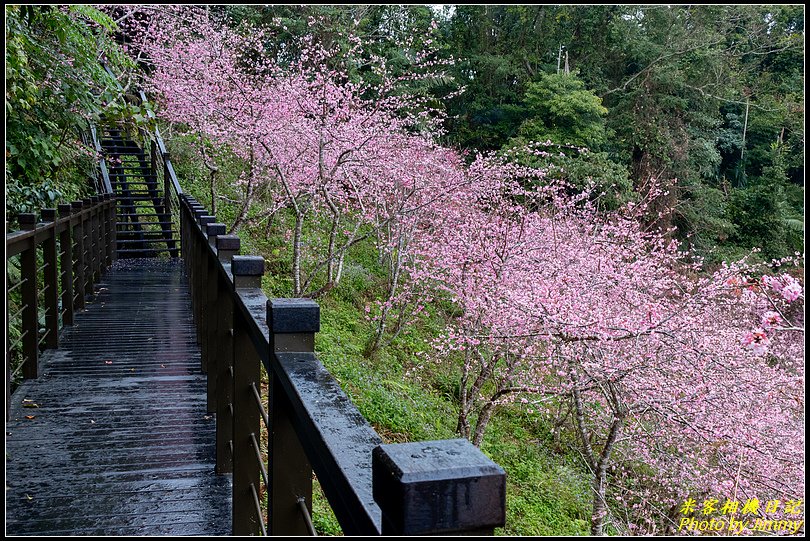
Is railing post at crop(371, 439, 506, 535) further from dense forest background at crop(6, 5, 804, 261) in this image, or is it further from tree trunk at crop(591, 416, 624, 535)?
dense forest background at crop(6, 5, 804, 261)

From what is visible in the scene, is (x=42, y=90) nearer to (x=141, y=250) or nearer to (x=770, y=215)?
(x=141, y=250)

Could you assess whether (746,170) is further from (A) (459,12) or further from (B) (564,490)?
(B) (564,490)

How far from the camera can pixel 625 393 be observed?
7367mm

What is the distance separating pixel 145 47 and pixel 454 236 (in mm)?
7980

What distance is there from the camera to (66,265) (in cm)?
550

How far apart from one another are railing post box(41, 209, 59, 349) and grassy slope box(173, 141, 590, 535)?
7.47 feet

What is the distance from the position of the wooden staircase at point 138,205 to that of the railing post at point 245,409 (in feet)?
28.7

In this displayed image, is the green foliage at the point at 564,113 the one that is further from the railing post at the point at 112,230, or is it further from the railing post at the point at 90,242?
the railing post at the point at 90,242

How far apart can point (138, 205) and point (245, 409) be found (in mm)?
11201

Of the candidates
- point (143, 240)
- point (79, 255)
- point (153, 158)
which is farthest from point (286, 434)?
point (153, 158)

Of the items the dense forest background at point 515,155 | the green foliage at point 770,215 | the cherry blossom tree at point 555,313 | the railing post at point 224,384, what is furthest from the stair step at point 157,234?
the green foliage at point 770,215

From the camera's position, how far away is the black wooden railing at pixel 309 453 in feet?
2.04

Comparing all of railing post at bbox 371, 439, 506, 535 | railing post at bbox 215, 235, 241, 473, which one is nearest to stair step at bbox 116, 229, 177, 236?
railing post at bbox 215, 235, 241, 473

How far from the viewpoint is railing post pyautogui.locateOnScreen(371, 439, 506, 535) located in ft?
1.99
